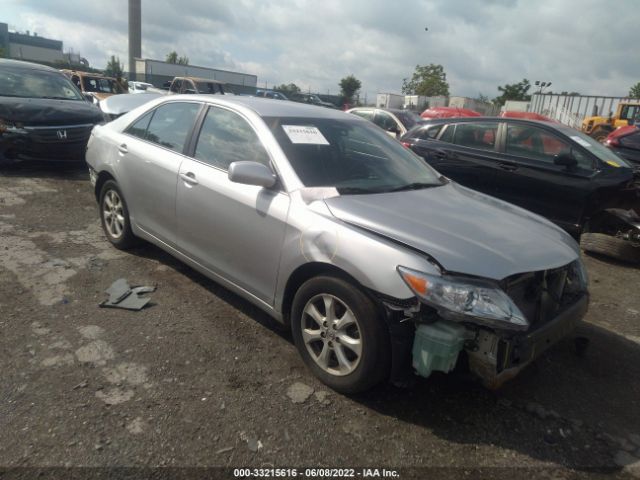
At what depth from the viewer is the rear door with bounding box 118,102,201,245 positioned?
3844mm

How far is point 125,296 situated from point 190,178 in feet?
3.62

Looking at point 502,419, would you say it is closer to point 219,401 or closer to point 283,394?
point 283,394

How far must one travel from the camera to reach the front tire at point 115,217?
4535 millimetres

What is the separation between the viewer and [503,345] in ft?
7.72

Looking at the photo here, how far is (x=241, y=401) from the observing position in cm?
268

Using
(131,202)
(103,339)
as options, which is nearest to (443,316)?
(103,339)

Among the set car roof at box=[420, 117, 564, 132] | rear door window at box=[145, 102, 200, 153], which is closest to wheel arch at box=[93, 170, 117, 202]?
rear door window at box=[145, 102, 200, 153]

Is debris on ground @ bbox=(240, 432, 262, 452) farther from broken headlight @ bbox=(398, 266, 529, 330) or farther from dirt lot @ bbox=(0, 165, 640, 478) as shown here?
broken headlight @ bbox=(398, 266, 529, 330)

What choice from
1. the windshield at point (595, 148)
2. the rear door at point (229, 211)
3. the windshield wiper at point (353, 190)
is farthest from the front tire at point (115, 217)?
the windshield at point (595, 148)

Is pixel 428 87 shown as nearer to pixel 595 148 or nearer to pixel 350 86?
pixel 350 86

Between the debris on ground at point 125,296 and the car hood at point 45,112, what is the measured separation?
4933 millimetres

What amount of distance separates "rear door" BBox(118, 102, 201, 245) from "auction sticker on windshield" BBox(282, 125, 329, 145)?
954 millimetres

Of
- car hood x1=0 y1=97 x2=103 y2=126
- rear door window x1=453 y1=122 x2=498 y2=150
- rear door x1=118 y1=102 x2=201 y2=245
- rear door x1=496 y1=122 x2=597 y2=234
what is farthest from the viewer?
car hood x1=0 y1=97 x2=103 y2=126

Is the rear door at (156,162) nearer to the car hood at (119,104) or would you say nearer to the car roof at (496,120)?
the car roof at (496,120)
